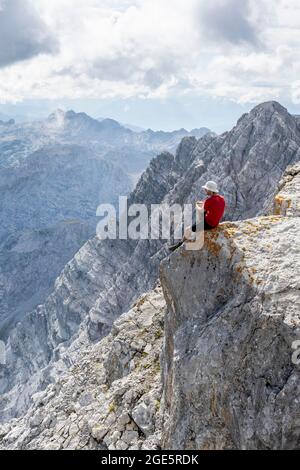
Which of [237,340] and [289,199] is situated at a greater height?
[289,199]

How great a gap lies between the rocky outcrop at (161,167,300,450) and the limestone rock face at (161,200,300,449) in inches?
1.2

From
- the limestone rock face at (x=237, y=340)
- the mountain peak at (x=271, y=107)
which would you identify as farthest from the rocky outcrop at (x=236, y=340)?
the mountain peak at (x=271, y=107)

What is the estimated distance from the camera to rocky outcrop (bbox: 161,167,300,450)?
1423 centimetres

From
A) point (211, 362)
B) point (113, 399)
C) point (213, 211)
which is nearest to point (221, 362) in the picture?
point (211, 362)

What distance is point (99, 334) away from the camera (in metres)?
161

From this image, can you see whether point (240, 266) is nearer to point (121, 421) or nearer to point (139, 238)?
point (121, 421)

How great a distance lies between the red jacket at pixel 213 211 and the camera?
58.4 ft

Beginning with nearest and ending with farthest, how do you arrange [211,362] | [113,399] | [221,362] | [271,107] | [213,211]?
[221,362], [211,362], [213,211], [113,399], [271,107]

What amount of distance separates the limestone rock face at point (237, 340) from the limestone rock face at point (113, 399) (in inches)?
78.6

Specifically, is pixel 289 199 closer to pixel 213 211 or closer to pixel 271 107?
pixel 213 211

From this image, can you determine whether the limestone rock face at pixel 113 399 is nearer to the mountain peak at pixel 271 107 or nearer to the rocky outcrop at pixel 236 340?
the rocky outcrop at pixel 236 340

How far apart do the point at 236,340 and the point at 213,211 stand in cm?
497

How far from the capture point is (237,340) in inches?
610
